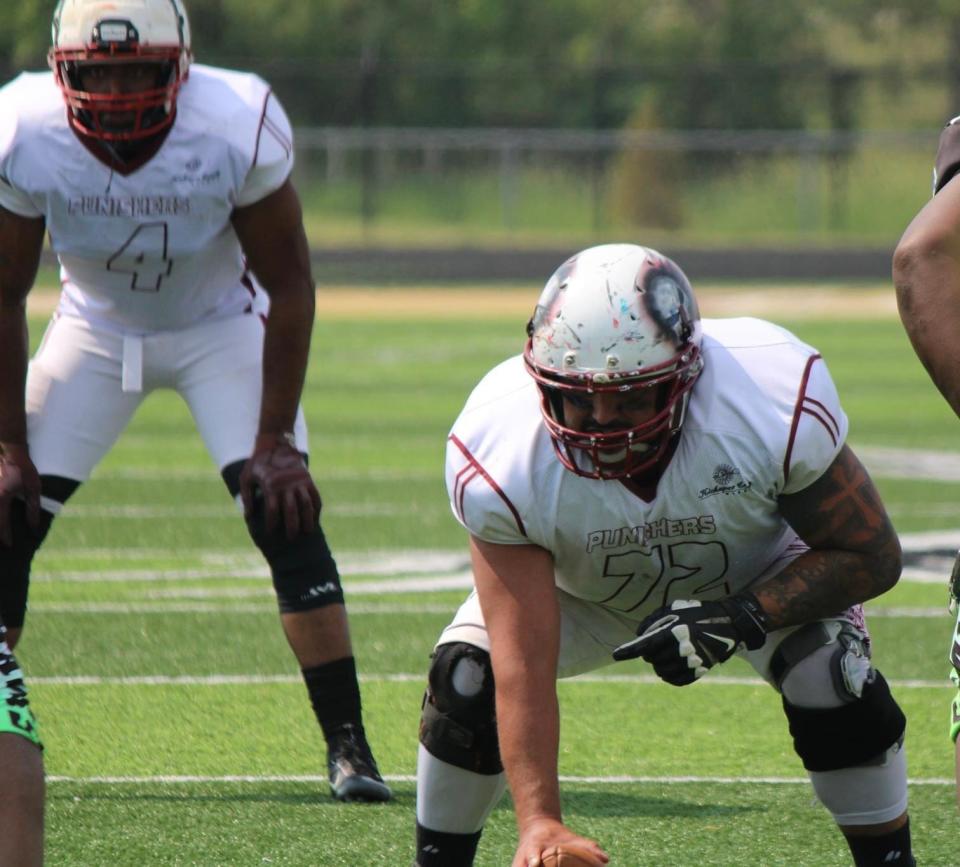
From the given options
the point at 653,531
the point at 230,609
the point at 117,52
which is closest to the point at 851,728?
the point at 653,531

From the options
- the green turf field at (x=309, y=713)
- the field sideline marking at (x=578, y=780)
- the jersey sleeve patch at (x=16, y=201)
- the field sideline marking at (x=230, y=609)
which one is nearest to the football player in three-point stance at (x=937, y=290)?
the green turf field at (x=309, y=713)

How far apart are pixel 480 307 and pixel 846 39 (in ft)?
90.5

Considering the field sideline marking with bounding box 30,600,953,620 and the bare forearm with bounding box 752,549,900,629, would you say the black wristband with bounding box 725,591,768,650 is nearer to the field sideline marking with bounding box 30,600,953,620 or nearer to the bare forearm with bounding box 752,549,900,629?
the bare forearm with bounding box 752,549,900,629

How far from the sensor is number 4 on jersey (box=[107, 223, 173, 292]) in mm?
4305

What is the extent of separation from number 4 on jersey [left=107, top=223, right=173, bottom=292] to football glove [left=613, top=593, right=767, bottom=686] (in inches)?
69.5

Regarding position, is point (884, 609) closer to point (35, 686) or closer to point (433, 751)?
point (35, 686)

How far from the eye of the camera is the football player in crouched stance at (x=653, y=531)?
2.99m

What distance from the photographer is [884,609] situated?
6.23 metres

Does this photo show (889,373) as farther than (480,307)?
No

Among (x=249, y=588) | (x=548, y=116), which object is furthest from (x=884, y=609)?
(x=548, y=116)

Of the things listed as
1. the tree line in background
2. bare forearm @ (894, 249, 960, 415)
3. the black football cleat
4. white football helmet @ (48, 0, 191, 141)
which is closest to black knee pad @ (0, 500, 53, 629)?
the black football cleat

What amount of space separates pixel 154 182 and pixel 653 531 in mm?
1665

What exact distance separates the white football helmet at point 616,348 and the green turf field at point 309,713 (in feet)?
3.59

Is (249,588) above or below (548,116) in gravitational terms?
above
